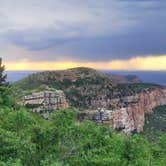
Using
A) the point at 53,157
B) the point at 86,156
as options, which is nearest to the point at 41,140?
the point at 53,157

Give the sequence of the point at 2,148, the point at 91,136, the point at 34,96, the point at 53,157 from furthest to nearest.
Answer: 1. the point at 34,96
2. the point at 91,136
3. the point at 53,157
4. the point at 2,148

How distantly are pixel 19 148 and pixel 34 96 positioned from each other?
484 feet

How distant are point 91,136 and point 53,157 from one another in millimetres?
3948

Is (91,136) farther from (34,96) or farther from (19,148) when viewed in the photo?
(34,96)

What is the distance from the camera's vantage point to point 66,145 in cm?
3653

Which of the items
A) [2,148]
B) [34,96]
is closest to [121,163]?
[2,148]

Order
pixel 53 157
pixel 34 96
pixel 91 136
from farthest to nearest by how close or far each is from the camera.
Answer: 1. pixel 34 96
2. pixel 91 136
3. pixel 53 157

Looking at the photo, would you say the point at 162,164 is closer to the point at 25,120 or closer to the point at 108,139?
the point at 108,139

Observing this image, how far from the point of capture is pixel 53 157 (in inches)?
1369

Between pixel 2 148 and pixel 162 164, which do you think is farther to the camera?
pixel 162 164

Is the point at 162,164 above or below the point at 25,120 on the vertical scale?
below

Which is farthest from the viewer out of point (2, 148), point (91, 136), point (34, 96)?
point (34, 96)

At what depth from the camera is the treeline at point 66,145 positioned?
32.5m

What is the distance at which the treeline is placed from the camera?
32469 mm
